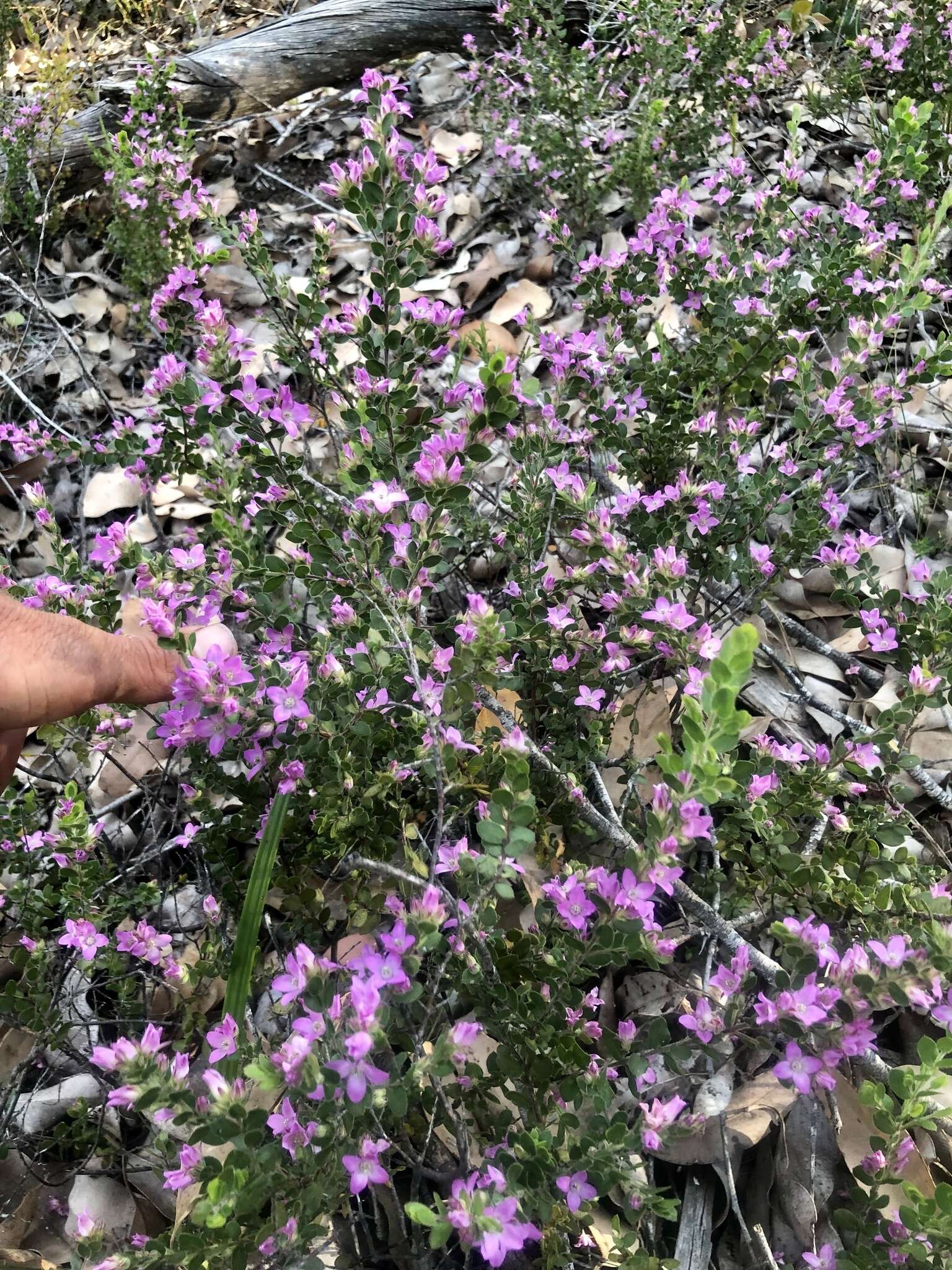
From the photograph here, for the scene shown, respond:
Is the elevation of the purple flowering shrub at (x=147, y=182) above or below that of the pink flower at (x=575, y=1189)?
above

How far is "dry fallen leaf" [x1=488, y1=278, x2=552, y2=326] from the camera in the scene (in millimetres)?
3391

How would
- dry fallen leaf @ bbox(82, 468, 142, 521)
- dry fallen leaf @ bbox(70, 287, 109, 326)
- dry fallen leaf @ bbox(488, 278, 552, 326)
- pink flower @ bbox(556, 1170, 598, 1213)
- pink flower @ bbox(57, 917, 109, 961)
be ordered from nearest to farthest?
pink flower @ bbox(556, 1170, 598, 1213) < pink flower @ bbox(57, 917, 109, 961) < dry fallen leaf @ bbox(82, 468, 142, 521) < dry fallen leaf @ bbox(488, 278, 552, 326) < dry fallen leaf @ bbox(70, 287, 109, 326)

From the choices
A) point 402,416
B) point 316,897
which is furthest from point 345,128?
point 316,897

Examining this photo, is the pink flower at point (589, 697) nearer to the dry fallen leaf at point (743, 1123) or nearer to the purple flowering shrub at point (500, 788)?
the purple flowering shrub at point (500, 788)

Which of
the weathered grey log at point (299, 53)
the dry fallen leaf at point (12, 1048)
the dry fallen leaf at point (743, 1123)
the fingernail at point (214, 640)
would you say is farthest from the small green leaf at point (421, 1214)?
the weathered grey log at point (299, 53)

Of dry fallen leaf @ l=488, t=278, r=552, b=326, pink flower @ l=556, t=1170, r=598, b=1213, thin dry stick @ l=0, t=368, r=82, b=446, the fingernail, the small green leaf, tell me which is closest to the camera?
the small green leaf

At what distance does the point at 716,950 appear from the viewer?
1.80m

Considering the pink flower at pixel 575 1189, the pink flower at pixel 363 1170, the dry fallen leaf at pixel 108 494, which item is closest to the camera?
the pink flower at pixel 363 1170

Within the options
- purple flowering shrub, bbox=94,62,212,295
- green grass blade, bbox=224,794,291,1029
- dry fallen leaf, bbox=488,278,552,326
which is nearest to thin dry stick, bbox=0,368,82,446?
purple flowering shrub, bbox=94,62,212,295

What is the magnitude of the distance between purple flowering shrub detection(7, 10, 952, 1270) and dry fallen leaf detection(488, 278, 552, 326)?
0.67 meters

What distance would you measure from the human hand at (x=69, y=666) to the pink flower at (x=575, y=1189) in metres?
1.02

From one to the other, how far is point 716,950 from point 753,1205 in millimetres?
463

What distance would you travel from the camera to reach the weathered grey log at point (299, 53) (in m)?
4.19

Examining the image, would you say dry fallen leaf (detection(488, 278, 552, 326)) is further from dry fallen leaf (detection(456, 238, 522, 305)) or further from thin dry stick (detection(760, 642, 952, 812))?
thin dry stick (detection(760, 642, 952, 812))
